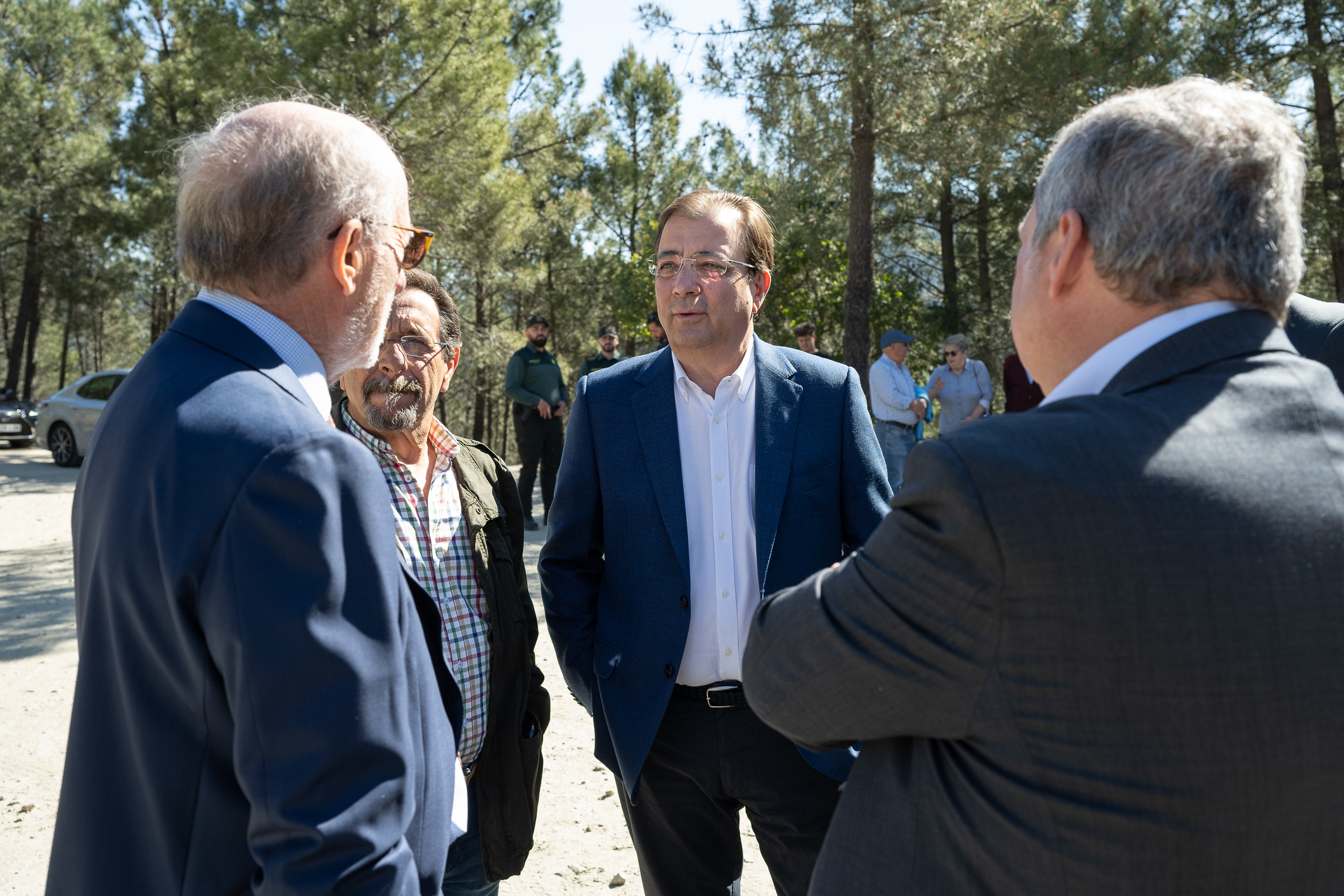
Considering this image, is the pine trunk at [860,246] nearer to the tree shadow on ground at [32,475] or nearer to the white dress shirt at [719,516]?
the white dress shirt at [719,516]

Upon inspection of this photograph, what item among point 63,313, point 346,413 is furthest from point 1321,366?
point 63,313

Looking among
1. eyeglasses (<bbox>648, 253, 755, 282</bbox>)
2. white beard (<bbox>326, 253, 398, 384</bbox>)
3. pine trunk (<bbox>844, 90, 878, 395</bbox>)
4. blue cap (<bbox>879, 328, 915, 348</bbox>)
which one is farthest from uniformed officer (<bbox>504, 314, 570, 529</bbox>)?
white beard (<bbox>326, 253, 398, 384</bbox>)

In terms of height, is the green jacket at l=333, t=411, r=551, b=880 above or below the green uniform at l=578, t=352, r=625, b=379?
below

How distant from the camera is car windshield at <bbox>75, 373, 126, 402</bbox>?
1587 cm

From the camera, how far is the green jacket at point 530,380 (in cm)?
949

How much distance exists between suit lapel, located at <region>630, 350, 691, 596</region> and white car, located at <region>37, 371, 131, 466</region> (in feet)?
51.8

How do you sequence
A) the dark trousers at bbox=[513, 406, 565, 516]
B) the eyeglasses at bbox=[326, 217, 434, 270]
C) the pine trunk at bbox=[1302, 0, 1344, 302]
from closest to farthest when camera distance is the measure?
the eyeglasses at bbox=[326, 217, 434, 270]
the dark trousers at bbox=[513, 406, 565, 516]
the pine trunk at bbox=[1302, 0, 1344, 302]

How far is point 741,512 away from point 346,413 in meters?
1.07

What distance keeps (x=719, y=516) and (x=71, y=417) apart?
1666cm

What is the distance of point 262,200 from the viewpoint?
134 centimetres

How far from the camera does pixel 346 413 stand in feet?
8.25

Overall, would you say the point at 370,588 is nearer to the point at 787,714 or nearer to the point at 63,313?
the point at 787,714

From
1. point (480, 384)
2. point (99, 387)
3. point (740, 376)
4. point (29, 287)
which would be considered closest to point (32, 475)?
point (99, 387)

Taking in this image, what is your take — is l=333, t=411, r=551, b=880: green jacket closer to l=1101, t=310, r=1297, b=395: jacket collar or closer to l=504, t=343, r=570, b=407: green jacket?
l=1101, t=310, r=1297, b=395: jacket collar
